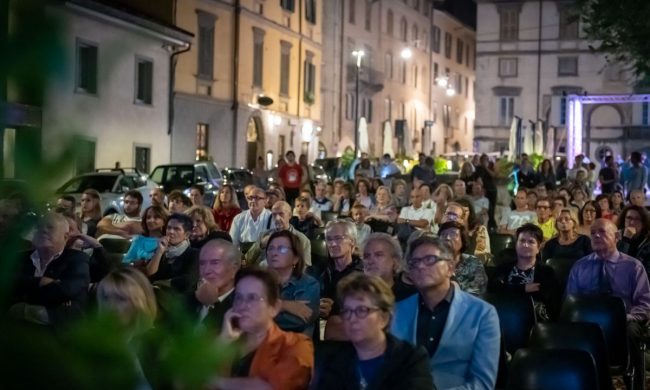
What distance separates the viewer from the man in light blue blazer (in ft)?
17.1

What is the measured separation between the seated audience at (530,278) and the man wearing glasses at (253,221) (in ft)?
12.2

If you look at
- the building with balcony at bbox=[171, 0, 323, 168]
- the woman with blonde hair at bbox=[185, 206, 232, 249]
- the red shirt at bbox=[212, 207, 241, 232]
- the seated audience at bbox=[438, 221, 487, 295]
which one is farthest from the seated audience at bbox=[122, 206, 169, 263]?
the building with balcony at bbox=[171, 0, 323, 168]

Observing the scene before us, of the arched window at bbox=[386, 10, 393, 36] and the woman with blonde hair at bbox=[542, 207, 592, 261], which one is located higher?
the arched window at bbox=[386, 10, 393, 36]

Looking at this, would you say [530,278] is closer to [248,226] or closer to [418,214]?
[248,226]

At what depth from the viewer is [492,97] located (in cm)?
6950

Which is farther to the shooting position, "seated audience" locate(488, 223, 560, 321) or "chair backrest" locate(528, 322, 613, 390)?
"seated audience" locate(488, 223, 560, 321)

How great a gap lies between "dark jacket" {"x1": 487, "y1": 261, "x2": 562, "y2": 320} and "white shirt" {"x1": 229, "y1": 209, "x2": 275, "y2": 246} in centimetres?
365

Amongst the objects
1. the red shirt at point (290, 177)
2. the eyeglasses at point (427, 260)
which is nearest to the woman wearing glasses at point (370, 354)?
the eyeglasses at point (427, 260)

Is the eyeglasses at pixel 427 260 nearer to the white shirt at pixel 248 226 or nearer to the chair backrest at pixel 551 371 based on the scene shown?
the chair backrest at pixel 551 371

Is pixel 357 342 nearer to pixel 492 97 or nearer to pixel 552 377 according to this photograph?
A: pixel 552 377

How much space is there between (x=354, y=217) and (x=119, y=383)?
11.1 meters

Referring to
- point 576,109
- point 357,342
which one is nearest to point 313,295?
point 357,342

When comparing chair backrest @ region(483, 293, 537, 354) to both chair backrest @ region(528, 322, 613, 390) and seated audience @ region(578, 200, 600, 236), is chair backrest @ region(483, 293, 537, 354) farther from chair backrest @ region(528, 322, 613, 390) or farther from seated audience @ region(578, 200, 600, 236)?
seated audience @ region(578, 200, 600, 236)

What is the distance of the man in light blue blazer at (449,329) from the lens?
5199 mm
